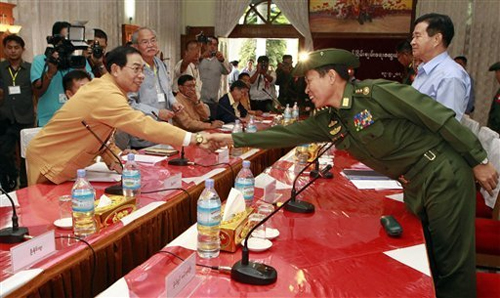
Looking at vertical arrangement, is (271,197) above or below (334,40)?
below

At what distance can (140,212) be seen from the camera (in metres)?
1.72

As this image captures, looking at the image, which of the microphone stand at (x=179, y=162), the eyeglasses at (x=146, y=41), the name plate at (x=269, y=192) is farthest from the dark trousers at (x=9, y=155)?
the name plate at (x=269, y=192)

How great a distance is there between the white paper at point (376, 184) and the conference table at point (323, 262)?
0.33m

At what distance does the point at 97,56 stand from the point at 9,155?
1.28 meters

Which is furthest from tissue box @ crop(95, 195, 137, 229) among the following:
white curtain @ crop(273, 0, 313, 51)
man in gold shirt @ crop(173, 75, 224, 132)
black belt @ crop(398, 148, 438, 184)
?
white curtain @ crop(273, 0, 313, 51)

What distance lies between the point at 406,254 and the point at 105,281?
1020 millimetres

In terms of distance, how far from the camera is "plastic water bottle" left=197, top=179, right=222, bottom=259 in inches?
52.1

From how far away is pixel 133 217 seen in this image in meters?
1.66

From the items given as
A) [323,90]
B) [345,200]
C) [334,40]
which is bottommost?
[345,200]

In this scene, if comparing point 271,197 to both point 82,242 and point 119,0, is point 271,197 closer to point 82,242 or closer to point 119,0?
point 82,242

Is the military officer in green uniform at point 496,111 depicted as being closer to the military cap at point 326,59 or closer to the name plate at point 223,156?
the name plate at point 223,156

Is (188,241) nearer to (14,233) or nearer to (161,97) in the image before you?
(14,233)

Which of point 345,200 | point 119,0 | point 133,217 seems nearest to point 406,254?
point 345,200

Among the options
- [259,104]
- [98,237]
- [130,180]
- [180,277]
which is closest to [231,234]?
[180,277]
